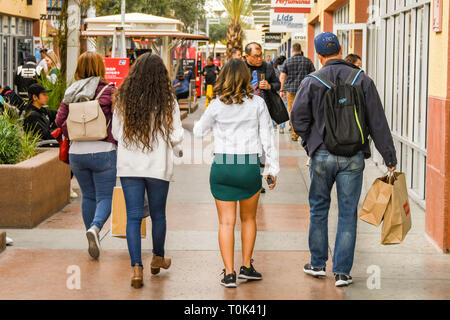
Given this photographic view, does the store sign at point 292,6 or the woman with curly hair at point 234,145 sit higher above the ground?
the store sign at point 292,6

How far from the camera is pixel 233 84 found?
6.00m

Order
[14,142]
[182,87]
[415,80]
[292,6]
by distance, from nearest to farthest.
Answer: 1. [14,142]
2. [415,80]
3. [292,6]
4. [182,87]

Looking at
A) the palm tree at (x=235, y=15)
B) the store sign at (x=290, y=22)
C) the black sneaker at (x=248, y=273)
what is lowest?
the black sneaker at (x=248, y=273)

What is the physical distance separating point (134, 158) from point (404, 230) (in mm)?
2102

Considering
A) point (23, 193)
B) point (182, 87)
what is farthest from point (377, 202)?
point (182, 87)

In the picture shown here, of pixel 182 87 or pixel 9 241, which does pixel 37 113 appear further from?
pixel 182 87

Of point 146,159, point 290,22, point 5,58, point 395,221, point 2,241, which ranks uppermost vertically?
point 290,22

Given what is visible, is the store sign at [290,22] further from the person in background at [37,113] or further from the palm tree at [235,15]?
the palm tree at [235,15]

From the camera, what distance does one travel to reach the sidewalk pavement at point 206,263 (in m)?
5.92

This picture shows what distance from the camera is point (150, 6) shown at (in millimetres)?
37188

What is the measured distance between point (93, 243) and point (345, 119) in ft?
7.90

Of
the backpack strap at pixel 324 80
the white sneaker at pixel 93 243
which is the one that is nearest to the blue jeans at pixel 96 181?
the white sneaker at pixel 93 243

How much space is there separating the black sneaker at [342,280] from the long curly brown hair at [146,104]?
1.68 m
